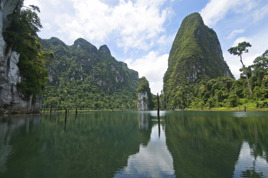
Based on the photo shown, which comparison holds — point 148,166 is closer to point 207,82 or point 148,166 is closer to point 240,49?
point 240,49

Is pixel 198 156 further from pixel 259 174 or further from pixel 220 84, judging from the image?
pixel 220 84

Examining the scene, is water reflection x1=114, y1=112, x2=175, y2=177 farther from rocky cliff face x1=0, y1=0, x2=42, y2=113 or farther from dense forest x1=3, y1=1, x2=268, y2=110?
dense forest x1=3, y1=1, x2=268, y2=110

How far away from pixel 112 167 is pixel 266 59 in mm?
84663

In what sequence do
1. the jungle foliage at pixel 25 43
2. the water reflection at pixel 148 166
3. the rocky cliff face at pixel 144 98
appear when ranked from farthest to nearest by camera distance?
the rocky cliff face at pixel 144 98 < the jungle foliage at pixel 25 43 < the water reflection at pixel 148 166

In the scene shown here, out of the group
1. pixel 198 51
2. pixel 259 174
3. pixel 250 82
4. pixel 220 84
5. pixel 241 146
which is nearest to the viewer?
pixel 259 174

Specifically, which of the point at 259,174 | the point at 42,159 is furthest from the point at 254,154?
the point at 42,159

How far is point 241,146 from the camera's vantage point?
845 centimetres

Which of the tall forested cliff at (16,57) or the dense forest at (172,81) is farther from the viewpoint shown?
the dense forest at (172,81)

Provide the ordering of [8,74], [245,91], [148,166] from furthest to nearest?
[245,91]
[8,74]
[148,166]

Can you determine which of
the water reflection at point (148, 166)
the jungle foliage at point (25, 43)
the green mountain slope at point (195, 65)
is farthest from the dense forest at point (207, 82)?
the jungle foliage at point (25, 43)

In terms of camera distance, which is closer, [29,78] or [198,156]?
[198,156]

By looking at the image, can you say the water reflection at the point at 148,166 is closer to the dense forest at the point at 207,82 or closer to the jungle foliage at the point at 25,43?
the jungle foliage at the point at 25,43

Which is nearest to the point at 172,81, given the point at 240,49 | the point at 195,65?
the point at 195,65

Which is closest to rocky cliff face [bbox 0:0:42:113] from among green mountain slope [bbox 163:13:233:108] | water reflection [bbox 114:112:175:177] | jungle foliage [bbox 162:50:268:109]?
water reflection [bbox 114:112:175:177]
